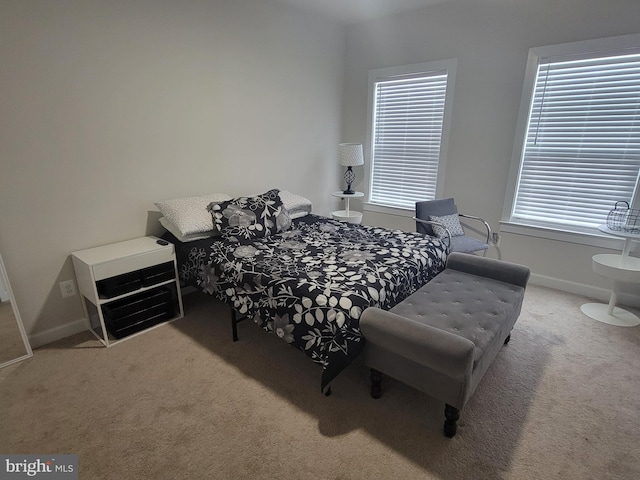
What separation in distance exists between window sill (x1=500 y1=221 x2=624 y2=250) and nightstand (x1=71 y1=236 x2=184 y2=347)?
3.26 metres

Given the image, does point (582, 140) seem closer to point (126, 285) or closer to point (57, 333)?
point (126, 285)

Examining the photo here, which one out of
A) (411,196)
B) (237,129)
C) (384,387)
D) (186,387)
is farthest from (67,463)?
(411,196)

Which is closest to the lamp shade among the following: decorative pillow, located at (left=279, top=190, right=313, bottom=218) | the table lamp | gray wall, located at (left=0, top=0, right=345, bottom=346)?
the table lamp

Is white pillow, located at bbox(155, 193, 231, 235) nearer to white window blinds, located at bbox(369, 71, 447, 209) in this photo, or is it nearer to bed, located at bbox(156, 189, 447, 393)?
bed, located at bbox(156, 189, 447, 393)

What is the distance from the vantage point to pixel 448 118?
11.9ft

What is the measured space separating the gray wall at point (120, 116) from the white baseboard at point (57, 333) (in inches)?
0.5

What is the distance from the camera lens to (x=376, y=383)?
6.18 feet

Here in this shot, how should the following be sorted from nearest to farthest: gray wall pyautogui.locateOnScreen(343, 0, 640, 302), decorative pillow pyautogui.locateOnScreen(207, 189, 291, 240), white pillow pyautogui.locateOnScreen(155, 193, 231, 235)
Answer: white pillow pyautogui.locateOnScreen(155, 193, 231, 235) → decorative pillow pyautogui.locateOnScreen(207, 189, 291, 240) → gray wall pyautogui.locateOnScreen(343, 0, 640, 302)

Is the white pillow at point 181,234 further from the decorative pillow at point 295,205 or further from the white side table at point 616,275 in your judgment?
the white side table at point 616,275

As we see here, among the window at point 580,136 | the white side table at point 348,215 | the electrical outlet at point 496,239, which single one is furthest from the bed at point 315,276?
the window at point 580,136

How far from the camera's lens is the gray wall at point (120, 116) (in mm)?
2131

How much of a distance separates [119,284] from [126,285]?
0.04 meters

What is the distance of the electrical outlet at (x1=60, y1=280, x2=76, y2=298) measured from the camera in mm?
2445

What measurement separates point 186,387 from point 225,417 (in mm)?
373
